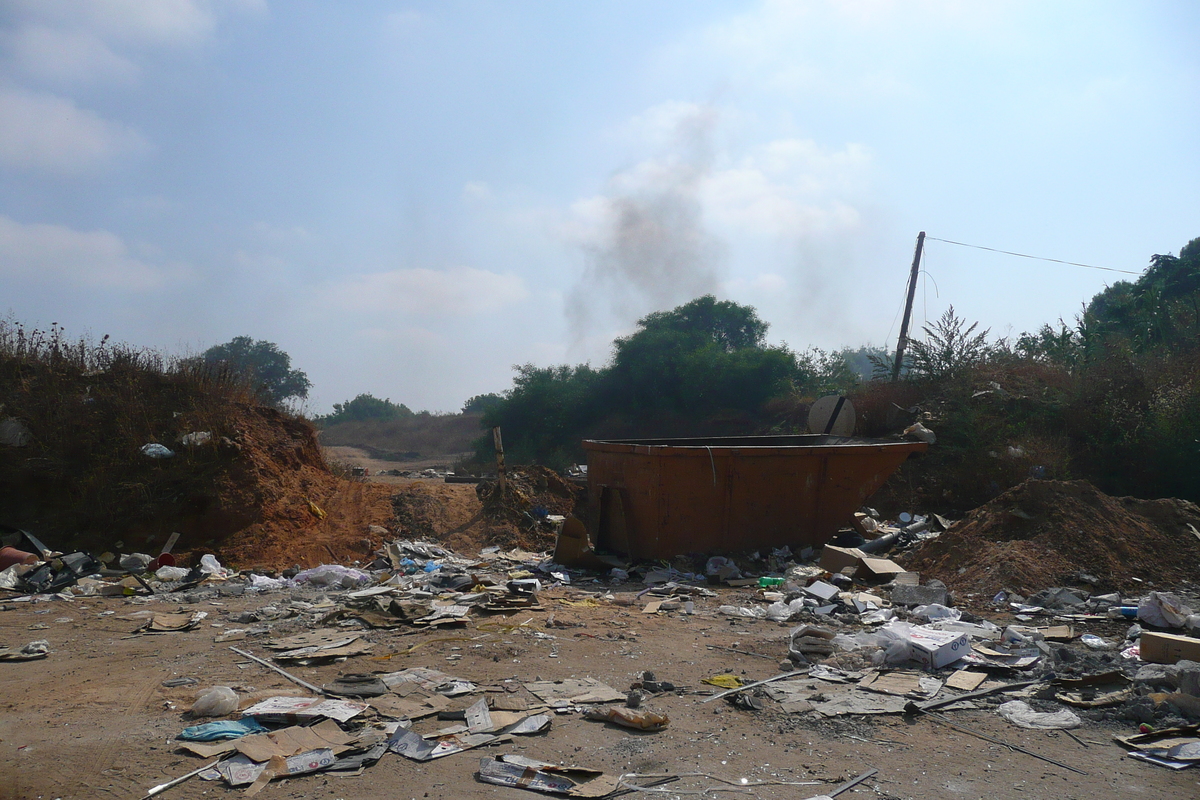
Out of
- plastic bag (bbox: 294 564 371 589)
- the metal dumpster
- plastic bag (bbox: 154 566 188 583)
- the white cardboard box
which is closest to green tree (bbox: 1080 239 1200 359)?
the metal dumpster

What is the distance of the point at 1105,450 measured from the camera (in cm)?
1158

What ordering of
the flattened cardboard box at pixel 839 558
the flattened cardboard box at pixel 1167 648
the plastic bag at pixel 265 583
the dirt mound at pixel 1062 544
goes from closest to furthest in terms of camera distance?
the flattened cardboard box at pixel 1167 648, the dirt mound at pixel 1062 544, the flattened cardboard box at pixel 839 558, the plastic bag at pixel 265 583

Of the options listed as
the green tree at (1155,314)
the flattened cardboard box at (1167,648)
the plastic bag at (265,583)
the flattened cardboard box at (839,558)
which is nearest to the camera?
the flattened cardboard box at (1167,648)

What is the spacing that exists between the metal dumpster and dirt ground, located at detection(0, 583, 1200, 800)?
2.65 metres

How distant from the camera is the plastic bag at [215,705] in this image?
3.66 meters

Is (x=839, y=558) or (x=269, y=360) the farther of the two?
(x=269, y=360)

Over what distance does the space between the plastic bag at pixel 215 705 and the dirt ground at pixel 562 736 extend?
0.27 feet

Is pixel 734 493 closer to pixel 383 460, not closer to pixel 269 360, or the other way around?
pixel 383 460

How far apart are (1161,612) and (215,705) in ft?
20.9

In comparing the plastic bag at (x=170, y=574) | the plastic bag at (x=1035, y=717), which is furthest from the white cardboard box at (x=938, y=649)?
the plastic bag at (x=170, y=574)

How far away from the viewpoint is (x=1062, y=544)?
700 cm

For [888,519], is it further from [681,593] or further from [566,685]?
[566,685]

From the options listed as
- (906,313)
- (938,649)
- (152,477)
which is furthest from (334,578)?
(906,313)

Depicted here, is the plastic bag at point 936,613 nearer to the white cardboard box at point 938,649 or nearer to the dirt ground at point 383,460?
the white cardboard box at point 938,649
